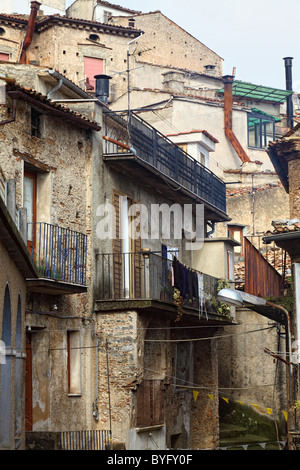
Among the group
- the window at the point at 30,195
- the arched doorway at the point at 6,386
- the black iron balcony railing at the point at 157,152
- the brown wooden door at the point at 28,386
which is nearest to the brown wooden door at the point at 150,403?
the brown wooden door at the point at 28,386

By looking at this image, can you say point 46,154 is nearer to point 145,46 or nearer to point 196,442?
point 196,442

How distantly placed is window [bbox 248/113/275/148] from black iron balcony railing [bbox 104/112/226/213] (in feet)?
77.8

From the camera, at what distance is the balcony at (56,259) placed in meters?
18.1

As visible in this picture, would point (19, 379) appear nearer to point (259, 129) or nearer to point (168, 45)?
point (259, 129)

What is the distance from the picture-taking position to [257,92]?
58.0m

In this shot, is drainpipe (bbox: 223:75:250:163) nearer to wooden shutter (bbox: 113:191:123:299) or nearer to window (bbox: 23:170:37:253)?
wooden shutter (bbox: 113:191:123:299)

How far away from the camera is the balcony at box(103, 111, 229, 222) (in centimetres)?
2185

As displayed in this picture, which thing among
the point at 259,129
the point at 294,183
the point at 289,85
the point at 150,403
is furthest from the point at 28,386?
the point at 289,85

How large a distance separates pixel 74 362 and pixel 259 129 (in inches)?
1413

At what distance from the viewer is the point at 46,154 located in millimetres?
19344

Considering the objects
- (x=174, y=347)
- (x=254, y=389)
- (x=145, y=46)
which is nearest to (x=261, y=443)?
(x=254, y=389)

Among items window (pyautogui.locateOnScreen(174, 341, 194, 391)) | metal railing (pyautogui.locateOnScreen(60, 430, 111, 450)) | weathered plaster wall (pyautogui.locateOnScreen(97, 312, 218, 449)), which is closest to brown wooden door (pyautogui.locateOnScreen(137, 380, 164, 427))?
weathered plaster wall (pyautogui.locateOnScreen(97, 312, 218, 449))

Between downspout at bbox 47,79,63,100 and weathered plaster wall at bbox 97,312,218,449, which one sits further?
downspout at bbox 47,79,63,100

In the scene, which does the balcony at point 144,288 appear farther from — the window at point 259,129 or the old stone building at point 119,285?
the window at point 259,129
